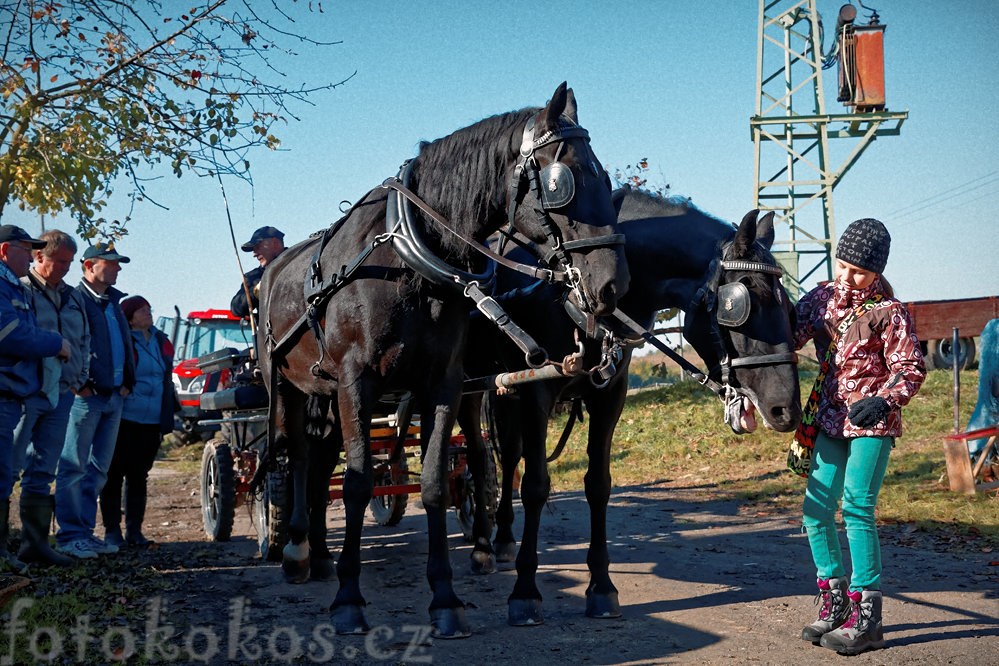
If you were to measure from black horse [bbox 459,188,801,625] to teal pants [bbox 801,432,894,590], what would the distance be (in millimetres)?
322

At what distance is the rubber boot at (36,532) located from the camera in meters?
5.60

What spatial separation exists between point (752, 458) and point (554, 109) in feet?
25.3

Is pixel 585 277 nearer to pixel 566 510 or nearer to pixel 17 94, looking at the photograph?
pixel 17 94

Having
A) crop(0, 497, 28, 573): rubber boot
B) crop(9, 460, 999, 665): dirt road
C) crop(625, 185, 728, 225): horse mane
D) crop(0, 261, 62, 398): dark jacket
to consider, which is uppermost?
crop(625, 185, 728, 225): horse mane

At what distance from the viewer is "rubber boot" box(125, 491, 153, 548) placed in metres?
6.93

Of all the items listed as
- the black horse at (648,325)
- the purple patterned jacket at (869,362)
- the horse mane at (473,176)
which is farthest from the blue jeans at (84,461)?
the purple patterned jacket at (869,362)

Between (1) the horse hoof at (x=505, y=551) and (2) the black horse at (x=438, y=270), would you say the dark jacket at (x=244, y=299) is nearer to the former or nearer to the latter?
(2) the black horse at (x=438, y=270)

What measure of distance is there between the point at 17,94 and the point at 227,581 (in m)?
3.56

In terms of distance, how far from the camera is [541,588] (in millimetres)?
5141

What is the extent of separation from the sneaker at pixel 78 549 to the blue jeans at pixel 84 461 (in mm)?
113

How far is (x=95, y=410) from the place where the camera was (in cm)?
649

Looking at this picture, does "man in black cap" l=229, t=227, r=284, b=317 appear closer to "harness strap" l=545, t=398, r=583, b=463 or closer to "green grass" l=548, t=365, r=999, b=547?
"harness strap" l=545, t=398, r=583, b=463

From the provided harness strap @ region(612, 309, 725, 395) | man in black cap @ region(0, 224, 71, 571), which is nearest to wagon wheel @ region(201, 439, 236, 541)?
man in black cap @ region(0, 224, 71, 571)

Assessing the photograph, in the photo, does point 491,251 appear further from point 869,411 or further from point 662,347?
point 869,411
